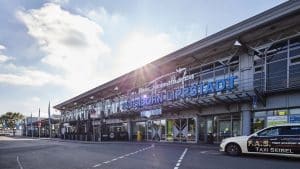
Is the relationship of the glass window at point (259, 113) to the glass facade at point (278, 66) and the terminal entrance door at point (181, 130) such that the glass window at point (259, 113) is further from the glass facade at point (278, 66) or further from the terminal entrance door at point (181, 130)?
the terminal entrance door at point (181, 130)

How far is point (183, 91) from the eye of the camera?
28.6 metres

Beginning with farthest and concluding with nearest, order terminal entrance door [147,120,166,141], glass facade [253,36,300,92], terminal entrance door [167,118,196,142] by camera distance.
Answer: terminal entrance door [147,120,166,141], terminal entrance door [167,118,196,142], glass facade [253,36,300,92]

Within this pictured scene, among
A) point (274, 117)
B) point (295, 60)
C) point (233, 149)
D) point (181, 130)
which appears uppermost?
point (295, 60)

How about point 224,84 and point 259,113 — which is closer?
point 259,113

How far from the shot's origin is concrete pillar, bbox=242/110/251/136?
78.0 feet

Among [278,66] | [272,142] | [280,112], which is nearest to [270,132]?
[272,142]

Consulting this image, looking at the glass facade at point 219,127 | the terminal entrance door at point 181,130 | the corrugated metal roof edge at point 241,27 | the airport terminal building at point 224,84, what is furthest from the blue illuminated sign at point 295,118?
the terminal entrance door at point 181,130

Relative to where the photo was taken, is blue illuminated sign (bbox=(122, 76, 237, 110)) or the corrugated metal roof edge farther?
blue illuminated sign (bbox=(122, 76, 237, 110))

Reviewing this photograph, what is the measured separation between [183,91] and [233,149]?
11972mm

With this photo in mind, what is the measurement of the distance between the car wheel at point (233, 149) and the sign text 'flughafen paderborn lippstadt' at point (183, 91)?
24.7ft

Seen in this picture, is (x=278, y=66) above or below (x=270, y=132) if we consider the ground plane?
above

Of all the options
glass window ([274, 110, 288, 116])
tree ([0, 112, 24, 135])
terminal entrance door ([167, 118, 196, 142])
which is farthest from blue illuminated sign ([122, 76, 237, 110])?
tree ([0, 112, 24, 135])

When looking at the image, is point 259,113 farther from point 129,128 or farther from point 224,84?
point 129,128

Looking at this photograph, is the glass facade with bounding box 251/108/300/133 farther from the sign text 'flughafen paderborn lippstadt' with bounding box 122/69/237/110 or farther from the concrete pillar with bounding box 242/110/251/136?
the sign text 'flughafen paderborn lippstadt' with bounding box 122/69/237/110
